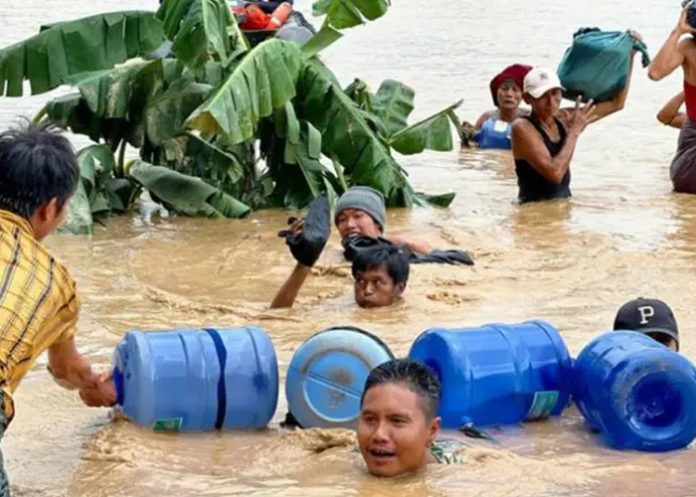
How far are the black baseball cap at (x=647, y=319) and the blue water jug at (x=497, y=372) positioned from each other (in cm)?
43

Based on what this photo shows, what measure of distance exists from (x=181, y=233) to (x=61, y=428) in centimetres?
449

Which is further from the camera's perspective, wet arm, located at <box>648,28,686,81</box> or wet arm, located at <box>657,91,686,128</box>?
wet arm, located at <box>657,91,686,128</box>

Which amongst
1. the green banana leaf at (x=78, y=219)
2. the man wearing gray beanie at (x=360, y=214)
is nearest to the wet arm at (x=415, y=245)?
the man wearing gray beanie at (x=360, y=214)

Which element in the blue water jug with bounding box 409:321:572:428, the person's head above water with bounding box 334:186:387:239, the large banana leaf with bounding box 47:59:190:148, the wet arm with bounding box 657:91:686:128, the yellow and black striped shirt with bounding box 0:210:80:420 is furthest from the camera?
the wet arm with bounding box 657:91:686:128

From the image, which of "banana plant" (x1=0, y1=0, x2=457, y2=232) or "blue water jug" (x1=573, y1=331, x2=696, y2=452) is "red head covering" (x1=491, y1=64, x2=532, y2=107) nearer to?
"banana plant" (x1=0, y1=0, x2=457, y2=232)

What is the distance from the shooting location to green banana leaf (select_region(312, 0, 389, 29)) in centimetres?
1088

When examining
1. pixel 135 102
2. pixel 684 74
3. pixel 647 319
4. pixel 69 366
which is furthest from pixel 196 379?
pixel 684 74

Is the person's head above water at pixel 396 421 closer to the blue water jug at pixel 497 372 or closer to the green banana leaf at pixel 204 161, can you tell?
the blue water jug at pixel 497 372

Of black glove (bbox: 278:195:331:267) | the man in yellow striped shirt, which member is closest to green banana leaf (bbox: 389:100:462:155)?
black glove (bbox: 278:195:331:267)

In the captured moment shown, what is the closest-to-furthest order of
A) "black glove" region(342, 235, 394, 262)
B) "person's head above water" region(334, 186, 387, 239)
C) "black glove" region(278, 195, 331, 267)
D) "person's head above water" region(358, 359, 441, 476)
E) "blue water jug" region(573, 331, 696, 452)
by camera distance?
"person's head above water" region(358, 359, 441, 476) < "blue water jug" region(573, 331, 696, 452) < "black glove" region(278, 195, 331, 267) < "black glove" region(342, 235, 394, 262) < "person's head above water" region(334, 186, 387, 239)

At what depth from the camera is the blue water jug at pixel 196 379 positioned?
5855 millimetres

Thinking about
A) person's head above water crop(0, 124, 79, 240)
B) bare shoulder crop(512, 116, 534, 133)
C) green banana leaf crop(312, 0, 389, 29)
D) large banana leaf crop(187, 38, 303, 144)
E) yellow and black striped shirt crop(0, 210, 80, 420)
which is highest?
person's head above water crop(0, 124, 79, 240)

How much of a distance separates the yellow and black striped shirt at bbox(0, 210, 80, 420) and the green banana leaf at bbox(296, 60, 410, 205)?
20.9 feet

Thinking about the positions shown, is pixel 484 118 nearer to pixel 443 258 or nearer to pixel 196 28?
pixel 196 28
